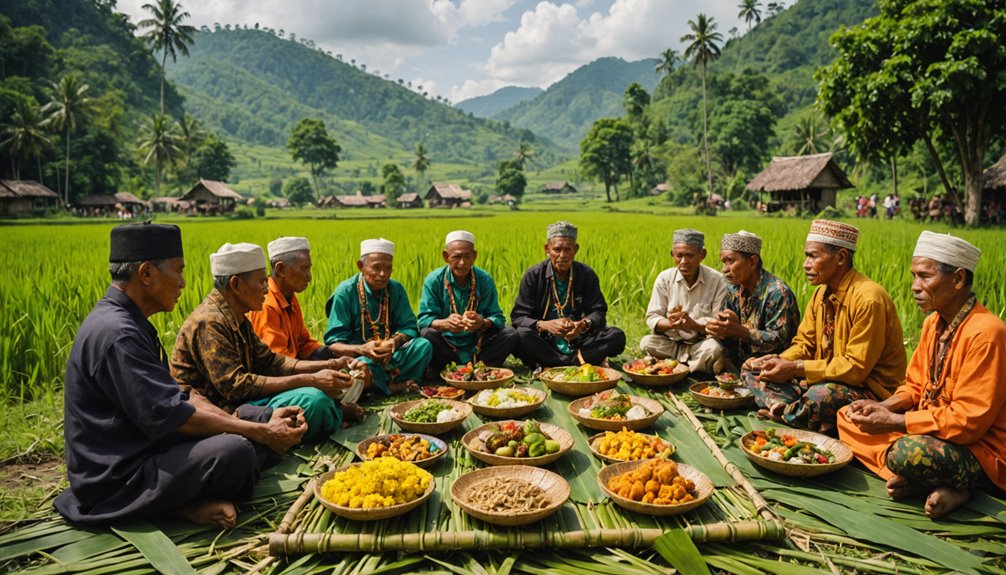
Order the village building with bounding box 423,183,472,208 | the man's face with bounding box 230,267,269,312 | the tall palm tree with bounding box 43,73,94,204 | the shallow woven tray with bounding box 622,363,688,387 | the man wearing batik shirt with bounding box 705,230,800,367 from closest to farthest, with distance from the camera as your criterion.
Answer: the man's face with bounding box 230,267,269,312 < the man wearing batik shirt with bounding box 705,230,800,367 < the shallow woven tray with bounding box 622,363,688,387 < the tall palm tree with bounding box 43,73,94,204 < the village building with bounding box 423,183,472,208

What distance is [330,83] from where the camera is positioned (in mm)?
193750

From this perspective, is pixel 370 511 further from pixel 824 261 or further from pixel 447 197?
pixel 447 197

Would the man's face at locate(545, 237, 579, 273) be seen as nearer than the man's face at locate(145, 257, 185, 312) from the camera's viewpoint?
No

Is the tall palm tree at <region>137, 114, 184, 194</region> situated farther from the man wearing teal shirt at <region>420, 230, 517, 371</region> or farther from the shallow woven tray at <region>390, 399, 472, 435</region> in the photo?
the shallow woven tray at <region>390, 399, 472, 435</region>

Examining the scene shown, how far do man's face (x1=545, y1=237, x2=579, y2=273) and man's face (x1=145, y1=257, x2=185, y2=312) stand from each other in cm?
313

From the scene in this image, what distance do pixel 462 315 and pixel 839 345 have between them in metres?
2.93

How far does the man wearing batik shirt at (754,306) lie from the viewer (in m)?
4.48

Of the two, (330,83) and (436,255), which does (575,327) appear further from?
(330,83)

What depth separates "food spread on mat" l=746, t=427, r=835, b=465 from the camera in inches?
124

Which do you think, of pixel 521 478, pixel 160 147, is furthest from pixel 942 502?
pixel 160 147

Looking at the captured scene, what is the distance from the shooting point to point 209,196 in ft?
142

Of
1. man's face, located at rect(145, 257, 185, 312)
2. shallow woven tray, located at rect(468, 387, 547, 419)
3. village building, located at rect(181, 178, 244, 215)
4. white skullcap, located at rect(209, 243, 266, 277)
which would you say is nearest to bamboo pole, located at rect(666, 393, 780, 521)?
shallow woven tray, located at rect(468, 387, 547, 419)

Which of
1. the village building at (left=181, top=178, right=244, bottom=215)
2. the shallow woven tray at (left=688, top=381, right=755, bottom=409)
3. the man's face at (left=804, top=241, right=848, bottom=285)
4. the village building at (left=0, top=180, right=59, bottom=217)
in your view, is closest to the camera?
the man's face at (left=804, top=241, right=848, bottom=285)

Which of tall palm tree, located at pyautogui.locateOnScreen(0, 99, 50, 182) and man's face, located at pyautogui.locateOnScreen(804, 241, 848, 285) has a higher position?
tall palm tree, located at pyautogui.locateOnScreen(0, 99, 50, 182)
